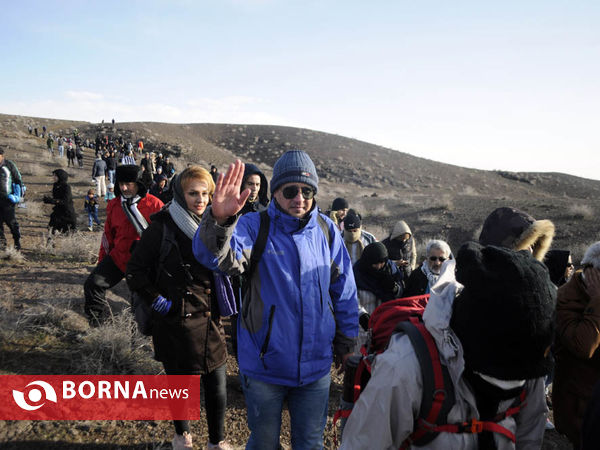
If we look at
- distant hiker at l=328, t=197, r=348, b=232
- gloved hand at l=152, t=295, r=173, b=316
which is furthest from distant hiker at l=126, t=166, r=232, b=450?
distant hiker at l=328, t=197, r=348, b=232

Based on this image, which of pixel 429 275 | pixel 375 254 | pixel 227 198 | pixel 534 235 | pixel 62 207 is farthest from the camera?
pixel 62 207

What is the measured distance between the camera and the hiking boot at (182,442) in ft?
9.27

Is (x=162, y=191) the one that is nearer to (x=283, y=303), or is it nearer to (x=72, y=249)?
(x=72, y=249)

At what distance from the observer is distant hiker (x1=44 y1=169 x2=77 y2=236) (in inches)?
304

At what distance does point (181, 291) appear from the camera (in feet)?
8.42

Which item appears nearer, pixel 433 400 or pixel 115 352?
pixel 433 400

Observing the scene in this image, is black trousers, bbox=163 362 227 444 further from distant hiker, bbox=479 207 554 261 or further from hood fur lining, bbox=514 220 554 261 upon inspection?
hood fur lining, bbox=514 220 554 261

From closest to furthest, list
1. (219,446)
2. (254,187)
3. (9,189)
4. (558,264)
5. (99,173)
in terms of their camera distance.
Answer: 1. (219,446)
2. (558,264)
3. (254,187)
4. (9,189)
5. (99,173)

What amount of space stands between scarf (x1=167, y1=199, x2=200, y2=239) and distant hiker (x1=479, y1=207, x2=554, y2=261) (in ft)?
6.51

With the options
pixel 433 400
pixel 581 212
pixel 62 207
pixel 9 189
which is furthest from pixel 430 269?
pixel 581 212

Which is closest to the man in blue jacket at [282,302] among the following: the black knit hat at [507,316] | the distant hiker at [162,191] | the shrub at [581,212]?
the black knit hat at [507,316]

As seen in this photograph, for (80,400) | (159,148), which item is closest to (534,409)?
(80,400)

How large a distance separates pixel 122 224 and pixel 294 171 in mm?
2354

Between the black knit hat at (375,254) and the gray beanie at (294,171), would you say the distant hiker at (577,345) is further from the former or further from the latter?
the black knit hat at (375,254)
